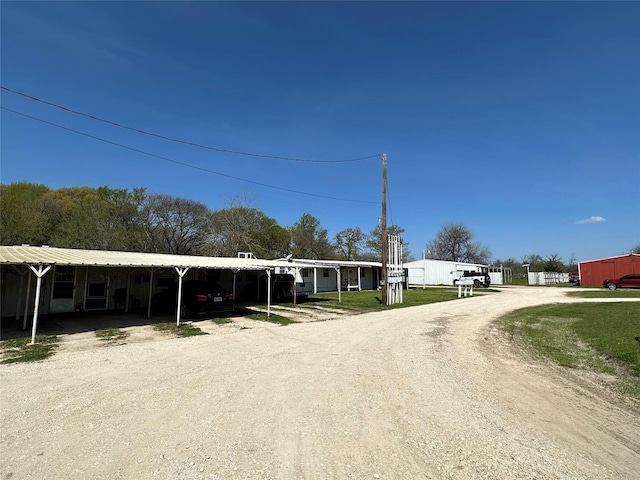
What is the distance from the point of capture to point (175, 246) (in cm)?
3716

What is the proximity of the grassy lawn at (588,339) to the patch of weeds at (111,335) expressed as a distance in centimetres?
1074

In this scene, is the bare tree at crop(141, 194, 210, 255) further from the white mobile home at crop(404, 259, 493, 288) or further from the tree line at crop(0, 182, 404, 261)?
the white mobile home at crop(404, 259, 493, 288)

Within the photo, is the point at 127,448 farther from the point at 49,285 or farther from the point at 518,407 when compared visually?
the point at 49,285

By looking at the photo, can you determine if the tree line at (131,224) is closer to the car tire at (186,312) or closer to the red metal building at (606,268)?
the car tire at (186,312)

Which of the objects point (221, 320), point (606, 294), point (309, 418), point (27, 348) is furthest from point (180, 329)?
point (606, 294)

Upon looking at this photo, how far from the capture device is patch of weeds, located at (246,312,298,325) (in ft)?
41.8

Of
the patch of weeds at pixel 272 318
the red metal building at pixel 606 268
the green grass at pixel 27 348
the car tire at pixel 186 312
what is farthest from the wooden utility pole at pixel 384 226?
the red metal building at pixel 606 268

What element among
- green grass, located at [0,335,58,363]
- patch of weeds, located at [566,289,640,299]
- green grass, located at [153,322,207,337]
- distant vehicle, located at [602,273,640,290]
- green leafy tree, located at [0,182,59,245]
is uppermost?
green leafy tree, located at [0,182,59,245]

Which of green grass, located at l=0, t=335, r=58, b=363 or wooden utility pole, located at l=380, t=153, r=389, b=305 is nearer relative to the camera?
green grass, located at l=0, t=335, r=58, b=363

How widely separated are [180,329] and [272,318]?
3523 millimetres

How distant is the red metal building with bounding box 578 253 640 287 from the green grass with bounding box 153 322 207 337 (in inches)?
1829

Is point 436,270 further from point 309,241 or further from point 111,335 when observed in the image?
point 111,335

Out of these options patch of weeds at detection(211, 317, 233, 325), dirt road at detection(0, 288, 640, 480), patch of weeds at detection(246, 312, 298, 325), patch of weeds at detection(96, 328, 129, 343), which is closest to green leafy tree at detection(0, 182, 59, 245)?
patch of weeds at detection(96, 328, 129, 343)

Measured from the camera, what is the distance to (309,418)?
166 inches
